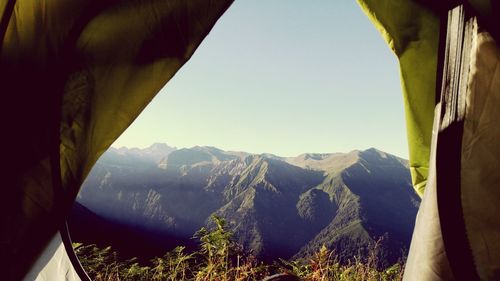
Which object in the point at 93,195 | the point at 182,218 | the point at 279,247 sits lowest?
the point at 279,247

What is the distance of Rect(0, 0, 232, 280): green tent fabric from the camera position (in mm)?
1674

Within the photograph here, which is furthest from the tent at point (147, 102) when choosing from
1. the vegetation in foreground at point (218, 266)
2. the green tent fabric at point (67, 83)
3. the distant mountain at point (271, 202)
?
the distant mountain at point (271, 202)

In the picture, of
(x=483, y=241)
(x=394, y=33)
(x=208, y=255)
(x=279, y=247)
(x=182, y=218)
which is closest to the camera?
(x=483, y=241)

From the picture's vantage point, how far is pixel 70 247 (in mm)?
2049

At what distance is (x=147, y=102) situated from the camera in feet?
6.72

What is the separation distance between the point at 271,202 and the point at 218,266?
158 meters

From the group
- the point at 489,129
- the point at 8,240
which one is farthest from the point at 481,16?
the point at 8,240

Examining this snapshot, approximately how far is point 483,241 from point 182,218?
15853 cm

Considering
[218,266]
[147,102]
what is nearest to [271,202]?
[218,266]

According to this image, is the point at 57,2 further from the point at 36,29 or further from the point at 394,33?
the point at 394,33

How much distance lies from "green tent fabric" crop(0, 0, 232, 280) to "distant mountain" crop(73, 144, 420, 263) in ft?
398

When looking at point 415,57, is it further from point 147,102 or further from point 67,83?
point 67,83

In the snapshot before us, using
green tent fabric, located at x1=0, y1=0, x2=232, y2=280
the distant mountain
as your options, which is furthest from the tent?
the distant mountain

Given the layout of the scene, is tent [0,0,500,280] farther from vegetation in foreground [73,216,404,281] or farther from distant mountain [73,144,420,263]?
distant mountain [73,144,420,263]
